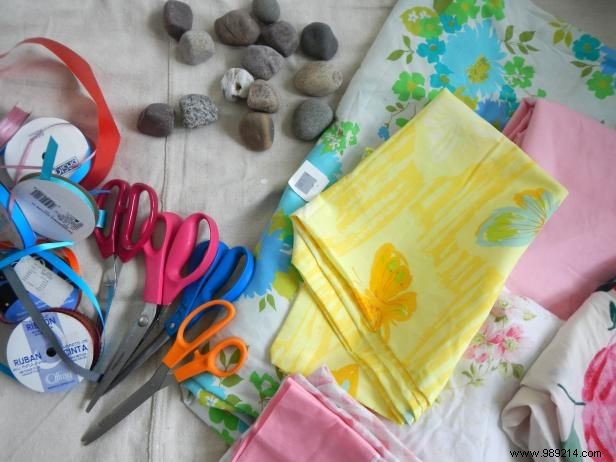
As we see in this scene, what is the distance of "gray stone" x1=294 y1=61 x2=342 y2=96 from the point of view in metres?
0.69

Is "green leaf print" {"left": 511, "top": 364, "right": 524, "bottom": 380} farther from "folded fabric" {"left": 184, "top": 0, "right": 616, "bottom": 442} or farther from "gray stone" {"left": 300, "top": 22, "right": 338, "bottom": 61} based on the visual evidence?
"gray stone" {"left": 300, "top": 22, "right": 338, "bottom": 61}

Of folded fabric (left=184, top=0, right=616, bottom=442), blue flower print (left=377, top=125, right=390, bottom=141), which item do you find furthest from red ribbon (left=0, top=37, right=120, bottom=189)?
blue flower print (left=377, top=125, right=390, bottom=141)

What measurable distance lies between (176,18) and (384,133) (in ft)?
1.03

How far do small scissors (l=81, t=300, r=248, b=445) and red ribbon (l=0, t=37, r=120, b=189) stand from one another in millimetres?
218

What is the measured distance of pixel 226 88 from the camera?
682 mm

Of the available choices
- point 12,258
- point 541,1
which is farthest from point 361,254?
point 541,1

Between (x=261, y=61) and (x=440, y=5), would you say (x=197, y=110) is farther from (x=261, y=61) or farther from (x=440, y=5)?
(x=440, y=5)

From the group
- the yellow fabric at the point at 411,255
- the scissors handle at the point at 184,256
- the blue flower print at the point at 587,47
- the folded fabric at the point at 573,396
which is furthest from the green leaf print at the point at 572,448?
the blue flower print at the point at 587,47

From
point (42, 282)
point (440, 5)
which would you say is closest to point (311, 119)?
point (440, 5)

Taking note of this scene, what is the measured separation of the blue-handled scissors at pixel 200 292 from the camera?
1.88 feet

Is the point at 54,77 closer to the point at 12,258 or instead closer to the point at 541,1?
the point at 12,258

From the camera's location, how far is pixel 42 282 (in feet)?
1.90

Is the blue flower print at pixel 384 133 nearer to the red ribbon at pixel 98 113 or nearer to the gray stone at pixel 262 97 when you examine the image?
the gray stone at pixel 262 97

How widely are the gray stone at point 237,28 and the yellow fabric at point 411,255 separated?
9.8 inches
